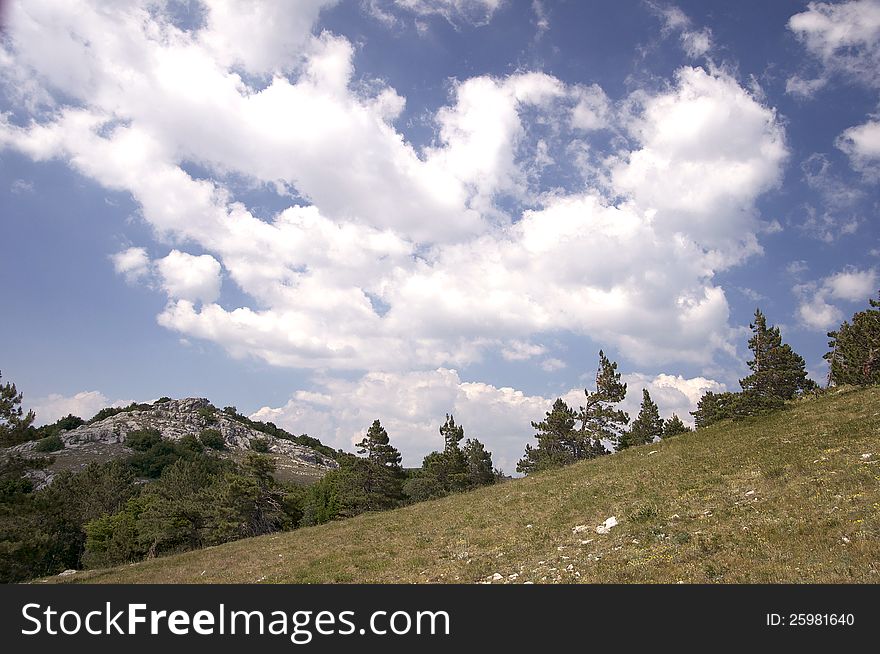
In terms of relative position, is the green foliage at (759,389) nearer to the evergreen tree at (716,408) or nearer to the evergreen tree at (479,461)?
the evergreen tree at (716,408)

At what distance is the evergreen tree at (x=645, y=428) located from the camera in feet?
207

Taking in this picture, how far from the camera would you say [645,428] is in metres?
64.0

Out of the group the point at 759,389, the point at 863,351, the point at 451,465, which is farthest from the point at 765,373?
the point at 451,465

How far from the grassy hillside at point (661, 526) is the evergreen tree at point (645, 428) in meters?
28.5

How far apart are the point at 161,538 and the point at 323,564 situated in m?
50.1

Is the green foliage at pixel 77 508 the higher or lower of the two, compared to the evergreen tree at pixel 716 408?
lower

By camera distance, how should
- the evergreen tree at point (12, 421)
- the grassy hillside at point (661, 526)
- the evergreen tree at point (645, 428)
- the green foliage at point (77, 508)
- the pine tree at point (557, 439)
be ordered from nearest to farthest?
the grassy hillside at point (661, 526) < the evergreen tree at point (12, 421) < the pine tree at point (557, 439) < the evergreen tree at point (645, 428) < the green foliage at point (77, 508)

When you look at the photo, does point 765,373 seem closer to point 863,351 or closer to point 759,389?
point 759,389

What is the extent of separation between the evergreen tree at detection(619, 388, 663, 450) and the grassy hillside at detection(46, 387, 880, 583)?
28489 millimetres

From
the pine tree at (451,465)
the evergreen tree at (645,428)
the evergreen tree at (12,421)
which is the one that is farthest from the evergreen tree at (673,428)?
the evergreen tree at (12,421)

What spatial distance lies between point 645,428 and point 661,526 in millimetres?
52913

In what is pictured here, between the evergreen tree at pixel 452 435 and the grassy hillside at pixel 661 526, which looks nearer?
the grassy hillside at pixel 661 526

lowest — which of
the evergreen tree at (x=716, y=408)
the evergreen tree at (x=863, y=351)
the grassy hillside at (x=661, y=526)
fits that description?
the grassy hillside at (x=661, y=526)

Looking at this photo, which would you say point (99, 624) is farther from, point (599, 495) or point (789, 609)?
point (599, 495)
